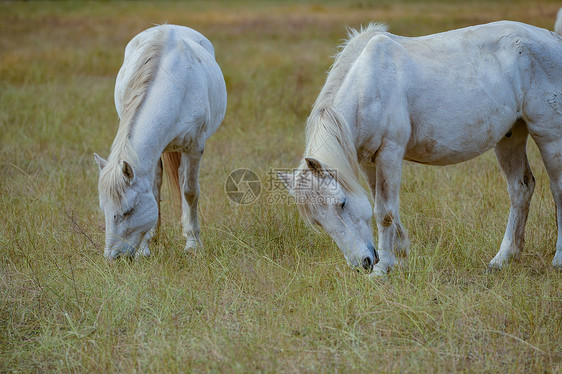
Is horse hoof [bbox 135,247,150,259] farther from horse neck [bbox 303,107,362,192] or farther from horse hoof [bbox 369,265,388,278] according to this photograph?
horse hoof [bbox 369,265,388,278]

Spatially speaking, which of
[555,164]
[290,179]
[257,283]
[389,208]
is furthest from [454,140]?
[257,283]

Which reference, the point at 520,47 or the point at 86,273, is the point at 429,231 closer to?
the point at 520,47

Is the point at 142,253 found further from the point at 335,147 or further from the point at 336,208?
the point at 335,147

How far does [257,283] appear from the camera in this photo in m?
3.54

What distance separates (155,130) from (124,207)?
1.92 ft

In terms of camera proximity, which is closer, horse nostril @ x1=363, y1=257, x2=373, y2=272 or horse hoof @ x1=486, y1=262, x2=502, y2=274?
horse nostril @ x1=363, y1=257, x2=373, y2=272

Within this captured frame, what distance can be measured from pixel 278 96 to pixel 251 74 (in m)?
1.90

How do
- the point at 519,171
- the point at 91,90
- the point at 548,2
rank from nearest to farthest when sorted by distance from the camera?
the point at 519,171, the point at 91,90, the point at 548,2

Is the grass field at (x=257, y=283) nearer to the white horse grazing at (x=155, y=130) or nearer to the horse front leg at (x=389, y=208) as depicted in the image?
the horse front leg at (x=389, y=208)

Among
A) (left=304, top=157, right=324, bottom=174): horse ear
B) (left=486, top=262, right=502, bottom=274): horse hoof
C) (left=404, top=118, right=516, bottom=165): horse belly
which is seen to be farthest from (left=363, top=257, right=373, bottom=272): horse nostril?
(left=486, top=262, right=502, bottom=274): horse hoof

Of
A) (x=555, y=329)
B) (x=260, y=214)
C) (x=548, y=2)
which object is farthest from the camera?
(x=548, y=2)

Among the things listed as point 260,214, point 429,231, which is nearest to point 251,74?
point 260,214

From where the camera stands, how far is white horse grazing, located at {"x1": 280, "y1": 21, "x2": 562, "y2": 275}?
330cm

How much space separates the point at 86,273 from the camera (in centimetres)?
371
